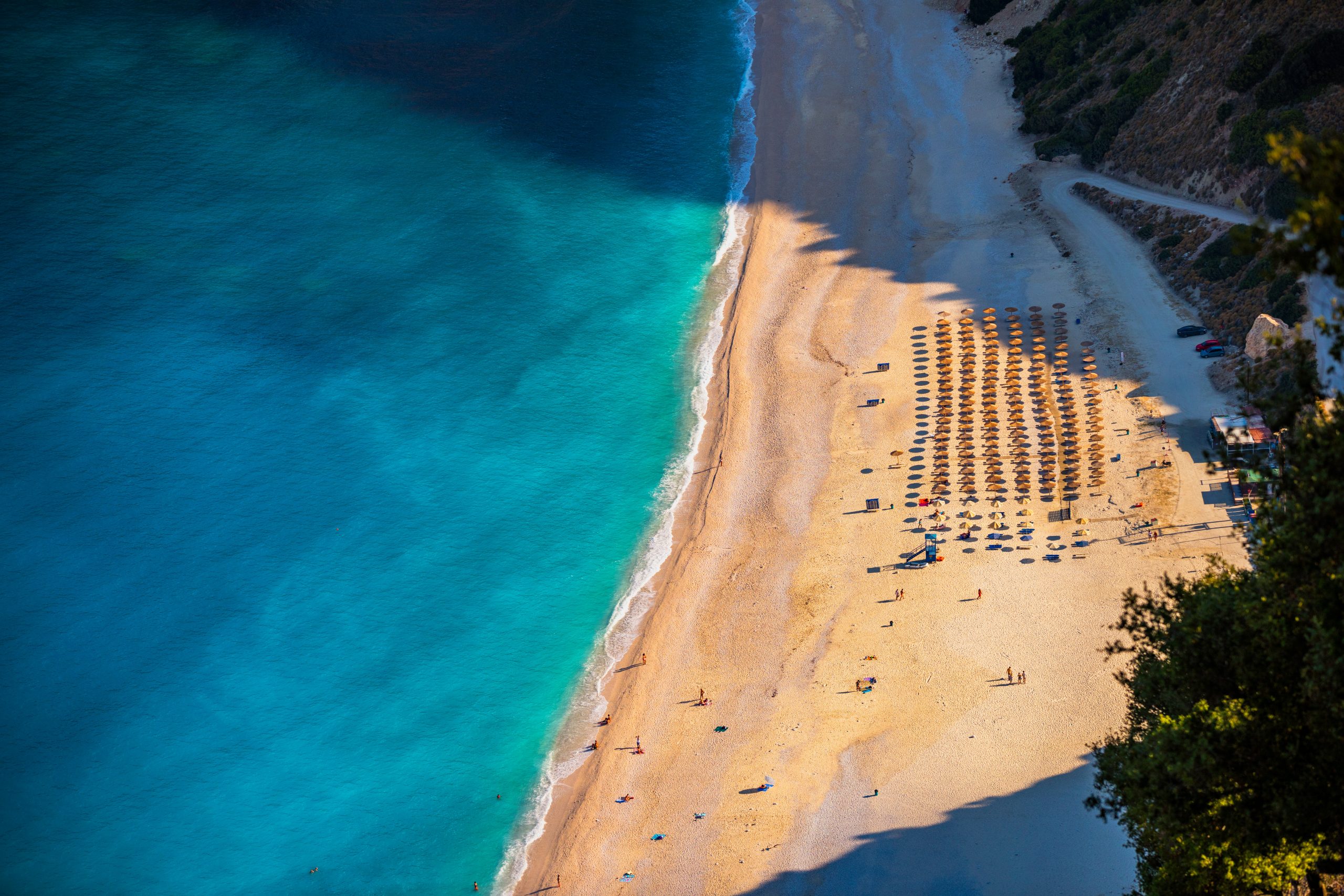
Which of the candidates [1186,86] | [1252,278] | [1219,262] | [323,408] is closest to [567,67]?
[323,408]

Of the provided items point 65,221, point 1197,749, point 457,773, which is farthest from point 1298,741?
point 65,221

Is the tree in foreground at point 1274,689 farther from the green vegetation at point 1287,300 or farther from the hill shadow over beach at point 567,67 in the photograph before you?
the hill shadow over beach at point 567,67

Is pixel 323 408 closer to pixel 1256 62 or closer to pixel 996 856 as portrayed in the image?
pixel 996 856

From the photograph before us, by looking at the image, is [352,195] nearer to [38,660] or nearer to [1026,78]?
[38,660]

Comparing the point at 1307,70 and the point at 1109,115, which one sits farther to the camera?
the point at 1109,115

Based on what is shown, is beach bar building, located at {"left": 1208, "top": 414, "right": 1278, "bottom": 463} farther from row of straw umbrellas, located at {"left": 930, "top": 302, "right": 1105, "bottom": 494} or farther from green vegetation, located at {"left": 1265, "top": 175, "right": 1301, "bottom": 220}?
green vegetation, located at {"left": 1265, "top": 175, "right": 1301, "bottom": 220}

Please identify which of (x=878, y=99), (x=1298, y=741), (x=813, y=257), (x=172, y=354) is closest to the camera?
(x=1298, y=741)

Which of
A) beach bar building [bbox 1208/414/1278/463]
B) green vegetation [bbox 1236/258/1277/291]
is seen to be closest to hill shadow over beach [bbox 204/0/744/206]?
green vegetation [bbox 1236/258/1277/291]
